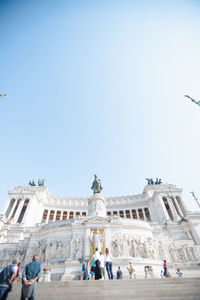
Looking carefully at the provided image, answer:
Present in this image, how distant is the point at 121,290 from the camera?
7594 mm

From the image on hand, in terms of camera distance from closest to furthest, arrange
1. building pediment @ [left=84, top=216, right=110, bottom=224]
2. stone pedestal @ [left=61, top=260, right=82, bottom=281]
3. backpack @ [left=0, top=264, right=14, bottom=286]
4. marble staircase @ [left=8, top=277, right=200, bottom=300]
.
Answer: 1. backpack @ [left=0, top=264, right=14, bottom=286]
2. marble staircase @ [left=8, top=277, right=200, bottom=300]
3. stone pedestal @ [left=61, top=260, right=82, bottom=281]
4. building pediment @ [left=84, top=216, right=110, bottom=224]

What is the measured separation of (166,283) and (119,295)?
2.54 metres

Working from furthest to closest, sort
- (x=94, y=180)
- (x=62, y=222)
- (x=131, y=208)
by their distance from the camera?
1. (x=131, y=208)
2. (x=94, y=180)
3. (x=62, y=222)

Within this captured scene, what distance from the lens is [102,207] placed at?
81.0 ft

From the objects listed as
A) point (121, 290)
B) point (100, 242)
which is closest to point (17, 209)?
point (100, 242)

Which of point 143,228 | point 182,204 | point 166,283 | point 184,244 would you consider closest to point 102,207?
point 143,228

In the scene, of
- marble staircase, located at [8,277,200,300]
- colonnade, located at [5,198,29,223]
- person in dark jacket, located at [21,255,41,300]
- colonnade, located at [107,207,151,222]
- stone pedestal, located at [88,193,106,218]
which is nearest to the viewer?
person in dark jacket, located at [21,255,41,300]

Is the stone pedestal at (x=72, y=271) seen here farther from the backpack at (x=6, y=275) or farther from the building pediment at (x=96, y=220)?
the backpack at (x=6, y=275)

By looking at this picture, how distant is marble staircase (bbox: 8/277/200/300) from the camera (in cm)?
721

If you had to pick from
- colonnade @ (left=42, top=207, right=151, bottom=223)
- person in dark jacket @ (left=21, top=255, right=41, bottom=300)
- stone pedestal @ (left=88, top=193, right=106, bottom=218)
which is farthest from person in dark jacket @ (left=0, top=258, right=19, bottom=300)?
colonnade @ (left=42, top=207, right=151, bottom=223)

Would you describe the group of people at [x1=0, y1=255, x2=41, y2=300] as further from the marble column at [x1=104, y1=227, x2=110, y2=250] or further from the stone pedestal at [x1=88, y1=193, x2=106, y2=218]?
the stone pedestal at [x1=88, y1=193, x2=106, y2=218]

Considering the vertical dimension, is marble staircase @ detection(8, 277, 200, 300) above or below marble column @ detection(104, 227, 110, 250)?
below

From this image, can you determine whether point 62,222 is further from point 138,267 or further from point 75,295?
point 75,295

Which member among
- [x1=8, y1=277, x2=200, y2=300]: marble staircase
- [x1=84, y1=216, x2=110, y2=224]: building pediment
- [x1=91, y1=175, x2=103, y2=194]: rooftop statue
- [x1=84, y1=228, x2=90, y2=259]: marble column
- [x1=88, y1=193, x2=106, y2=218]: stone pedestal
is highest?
[x1=91, y1=175, x2=103, y2=194]: rooftop statue
